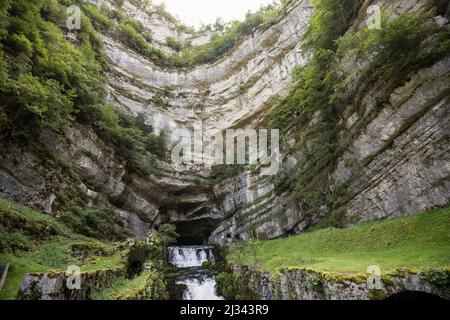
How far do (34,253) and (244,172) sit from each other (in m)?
18.5

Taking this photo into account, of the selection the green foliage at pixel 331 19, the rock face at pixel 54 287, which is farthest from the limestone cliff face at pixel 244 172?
the rock face at pixel 54 287

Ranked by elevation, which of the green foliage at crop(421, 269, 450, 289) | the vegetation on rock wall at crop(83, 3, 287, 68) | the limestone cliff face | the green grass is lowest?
the green foliage at crop(421, 269, 450, 289)

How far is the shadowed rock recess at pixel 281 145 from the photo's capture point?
33.4 feet

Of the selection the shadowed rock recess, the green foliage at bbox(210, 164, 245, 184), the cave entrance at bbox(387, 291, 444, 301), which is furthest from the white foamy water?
the cave entrance at bbox(387, 291, 444, 301)

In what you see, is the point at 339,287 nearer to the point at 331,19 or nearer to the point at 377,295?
the point at 377,295

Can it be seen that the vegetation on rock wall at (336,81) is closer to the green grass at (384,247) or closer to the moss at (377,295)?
the green grass at (384,247)

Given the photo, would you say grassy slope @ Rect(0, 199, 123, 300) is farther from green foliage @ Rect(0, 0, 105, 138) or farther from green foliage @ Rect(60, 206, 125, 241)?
green foliage @ Rect(0, 0, 105, 138)

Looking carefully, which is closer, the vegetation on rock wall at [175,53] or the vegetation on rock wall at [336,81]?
the vegetation on rock wall at [336,81]

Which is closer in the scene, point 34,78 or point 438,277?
point 438,277

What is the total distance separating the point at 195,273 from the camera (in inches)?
634

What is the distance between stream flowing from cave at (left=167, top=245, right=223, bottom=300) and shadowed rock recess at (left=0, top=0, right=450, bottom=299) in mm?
3365

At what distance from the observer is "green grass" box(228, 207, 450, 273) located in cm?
661

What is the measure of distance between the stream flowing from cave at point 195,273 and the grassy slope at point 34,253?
14.6ft

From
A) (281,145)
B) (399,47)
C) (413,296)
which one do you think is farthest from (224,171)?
(413,296)
